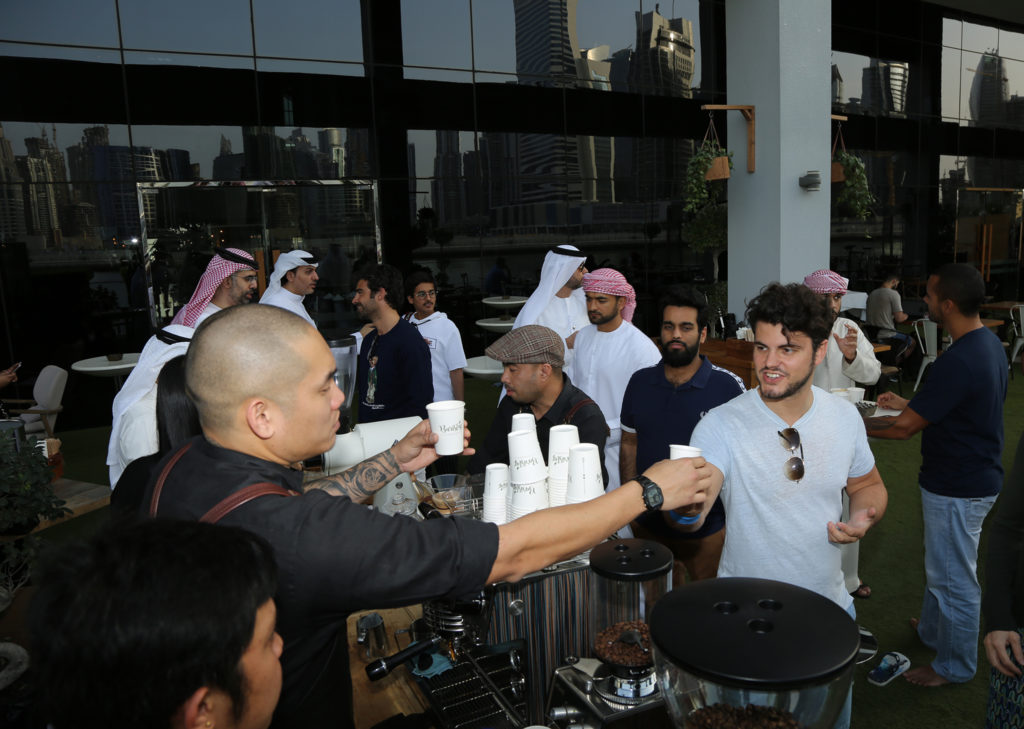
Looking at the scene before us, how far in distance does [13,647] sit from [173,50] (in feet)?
26.8

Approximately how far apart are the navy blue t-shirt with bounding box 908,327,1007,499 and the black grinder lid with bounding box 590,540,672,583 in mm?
1880

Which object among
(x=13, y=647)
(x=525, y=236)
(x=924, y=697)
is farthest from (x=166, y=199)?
(x=924, y=697)

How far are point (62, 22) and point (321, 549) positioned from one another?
950 centimetres

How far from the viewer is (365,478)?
2.01m

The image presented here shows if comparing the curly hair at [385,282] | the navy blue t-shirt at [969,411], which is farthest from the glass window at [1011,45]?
the curly hair at [385,282]

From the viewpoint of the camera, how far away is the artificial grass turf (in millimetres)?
2883

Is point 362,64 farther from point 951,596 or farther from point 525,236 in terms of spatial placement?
point 951,596

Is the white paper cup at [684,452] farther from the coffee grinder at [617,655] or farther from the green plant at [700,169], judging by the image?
the green plant at [700,169]

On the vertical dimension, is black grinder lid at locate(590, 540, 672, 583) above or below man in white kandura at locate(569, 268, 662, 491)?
below

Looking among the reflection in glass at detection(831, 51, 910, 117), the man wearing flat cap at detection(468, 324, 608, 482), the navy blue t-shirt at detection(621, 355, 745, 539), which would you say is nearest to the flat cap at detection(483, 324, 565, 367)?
the man wearing flat cap at detection(468, 324, 608, 482)

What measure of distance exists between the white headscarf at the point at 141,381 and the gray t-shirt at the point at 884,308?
9.14 metres

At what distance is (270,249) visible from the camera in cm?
918

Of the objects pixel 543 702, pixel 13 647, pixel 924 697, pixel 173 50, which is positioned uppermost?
pixel 173 50

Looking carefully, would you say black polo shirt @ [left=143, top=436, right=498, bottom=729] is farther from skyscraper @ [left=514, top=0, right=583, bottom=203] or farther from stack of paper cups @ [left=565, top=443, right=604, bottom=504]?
skyscraper @ [left=514, top=0, right=583, bottom=203]
